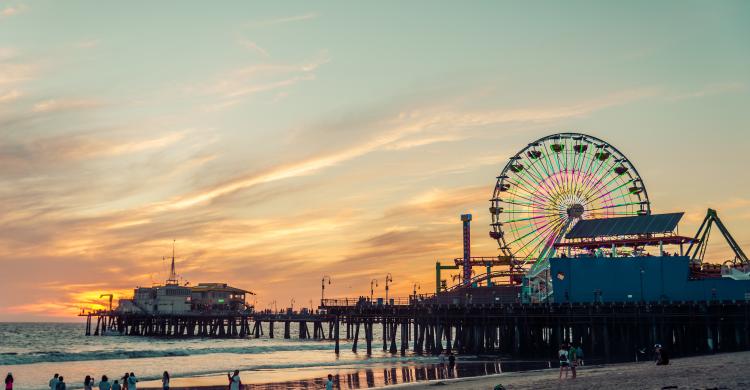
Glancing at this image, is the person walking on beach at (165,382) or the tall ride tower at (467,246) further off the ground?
the tall ride tower at (467,246)

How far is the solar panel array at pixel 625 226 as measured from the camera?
75.8m

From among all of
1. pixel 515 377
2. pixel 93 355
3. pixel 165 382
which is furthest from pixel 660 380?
pixel 93 355

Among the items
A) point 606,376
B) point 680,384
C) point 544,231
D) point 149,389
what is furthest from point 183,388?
point 544,231

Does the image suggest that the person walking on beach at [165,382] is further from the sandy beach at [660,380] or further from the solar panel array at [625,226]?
the solar panel array at [625,226]

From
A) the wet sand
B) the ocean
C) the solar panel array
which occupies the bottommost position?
the ocean

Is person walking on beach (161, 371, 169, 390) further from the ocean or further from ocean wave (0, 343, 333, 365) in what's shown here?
ocean wave (0, 343, 333, 365)

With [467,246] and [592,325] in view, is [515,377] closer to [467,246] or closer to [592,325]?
[592,325]

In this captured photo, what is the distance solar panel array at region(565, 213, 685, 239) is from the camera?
75.8 meters

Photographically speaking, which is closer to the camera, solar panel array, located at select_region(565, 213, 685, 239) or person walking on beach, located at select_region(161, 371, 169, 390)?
person walking on beach, located at select_region(161, 371, 169, 390)

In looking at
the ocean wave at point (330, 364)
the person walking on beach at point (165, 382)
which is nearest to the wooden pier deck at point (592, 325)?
the ocean wave at point (330, 364)

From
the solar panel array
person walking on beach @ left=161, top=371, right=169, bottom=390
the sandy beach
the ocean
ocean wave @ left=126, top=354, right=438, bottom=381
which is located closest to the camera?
the sandy beach

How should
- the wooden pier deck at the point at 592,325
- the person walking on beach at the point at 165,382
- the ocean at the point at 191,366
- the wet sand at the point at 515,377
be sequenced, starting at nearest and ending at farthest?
A: the wet sand at the point at 515,377
the person walking on beach at the point at 165,382
the ocean at the point at 191,366
the wooden pier deck at the point at 592,325

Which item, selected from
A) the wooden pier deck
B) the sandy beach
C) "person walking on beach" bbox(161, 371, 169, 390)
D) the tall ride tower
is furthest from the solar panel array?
"person walking on beach" bbox(161, 371, 169, 390)

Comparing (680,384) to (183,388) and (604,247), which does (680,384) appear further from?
(604,247)
